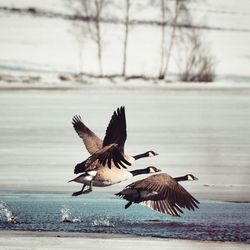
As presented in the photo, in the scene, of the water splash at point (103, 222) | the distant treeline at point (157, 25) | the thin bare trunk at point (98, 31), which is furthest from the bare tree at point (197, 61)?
the water splash at point (103, 222)

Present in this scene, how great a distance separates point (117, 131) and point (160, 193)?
0.31 meters

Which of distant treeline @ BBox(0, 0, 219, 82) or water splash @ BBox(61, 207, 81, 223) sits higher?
distant treeline @ BBox(0, 0, 219, 82)

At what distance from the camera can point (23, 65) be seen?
5.51 metres

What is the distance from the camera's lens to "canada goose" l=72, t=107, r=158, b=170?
5.11 metres

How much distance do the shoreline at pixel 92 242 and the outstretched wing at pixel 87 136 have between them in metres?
0.37

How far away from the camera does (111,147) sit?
16.8 feet

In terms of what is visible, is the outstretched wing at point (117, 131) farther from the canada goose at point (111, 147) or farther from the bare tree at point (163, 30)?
the bare tree at point (163, 30)

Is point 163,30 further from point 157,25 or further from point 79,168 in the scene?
point 79,168

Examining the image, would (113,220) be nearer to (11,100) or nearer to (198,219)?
(198,219)

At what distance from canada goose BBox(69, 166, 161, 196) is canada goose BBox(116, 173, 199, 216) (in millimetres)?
37

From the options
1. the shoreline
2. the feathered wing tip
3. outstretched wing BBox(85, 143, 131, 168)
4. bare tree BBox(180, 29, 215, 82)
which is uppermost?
bare tree BBox(180, 29, 215, 82)

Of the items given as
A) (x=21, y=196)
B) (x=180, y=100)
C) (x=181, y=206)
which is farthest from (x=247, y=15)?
(x=21, y=196)

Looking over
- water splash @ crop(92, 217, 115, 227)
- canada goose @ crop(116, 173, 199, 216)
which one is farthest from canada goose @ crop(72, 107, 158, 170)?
water splash @ crop(92, 217, 115, 227)

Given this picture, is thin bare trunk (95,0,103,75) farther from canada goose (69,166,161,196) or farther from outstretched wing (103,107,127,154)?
canada goose (69,166,161,196)
